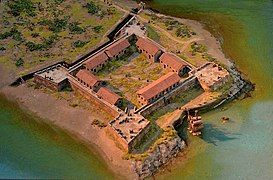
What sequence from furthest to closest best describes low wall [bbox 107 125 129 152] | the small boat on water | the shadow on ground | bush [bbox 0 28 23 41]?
bush [bbox 0 28 23 41] → the shadow on ground → the small boat on water → low wall [bbox 107 125 129 152]

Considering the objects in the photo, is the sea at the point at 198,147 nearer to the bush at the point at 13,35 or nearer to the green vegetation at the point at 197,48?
the green vegetation at the point at 197,48

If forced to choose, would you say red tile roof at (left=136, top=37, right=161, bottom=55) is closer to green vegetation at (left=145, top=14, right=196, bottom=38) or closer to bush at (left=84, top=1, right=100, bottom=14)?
green vegetation at (left=145, top=14, right=196, bottom=38)

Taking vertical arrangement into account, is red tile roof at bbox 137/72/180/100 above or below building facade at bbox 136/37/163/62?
below

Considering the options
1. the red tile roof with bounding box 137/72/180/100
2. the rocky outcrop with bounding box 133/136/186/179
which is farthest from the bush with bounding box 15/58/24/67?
the rocky outcrop with bounding box 133/136/186/179

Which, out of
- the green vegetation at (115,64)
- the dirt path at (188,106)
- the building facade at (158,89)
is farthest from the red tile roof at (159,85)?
the green vegetation at (115,64)

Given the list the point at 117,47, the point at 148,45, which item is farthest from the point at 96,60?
the point at 148,45

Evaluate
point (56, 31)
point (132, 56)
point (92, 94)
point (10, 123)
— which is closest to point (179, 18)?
point (132, 56)

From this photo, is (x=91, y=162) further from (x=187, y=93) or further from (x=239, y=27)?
(x=239, y=27)
